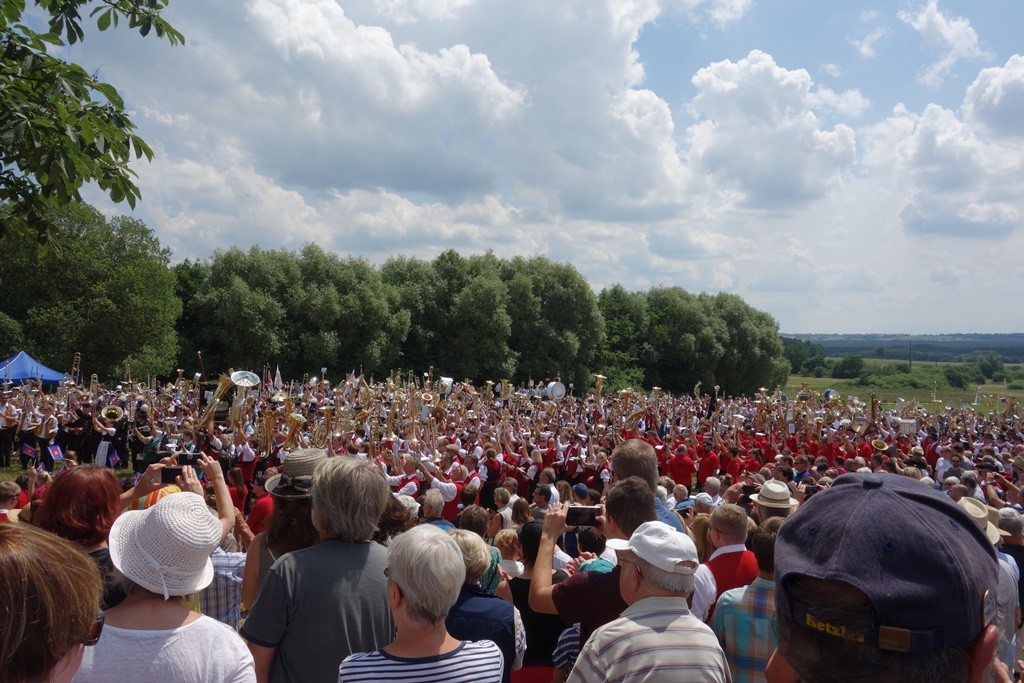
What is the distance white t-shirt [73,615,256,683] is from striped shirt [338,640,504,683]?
0.37m

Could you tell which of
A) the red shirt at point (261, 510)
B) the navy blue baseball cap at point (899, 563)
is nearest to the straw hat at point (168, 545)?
the navy blue baseball cap at point (899, 563)

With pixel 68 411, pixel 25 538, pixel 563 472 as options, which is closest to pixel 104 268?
pixel 68 411

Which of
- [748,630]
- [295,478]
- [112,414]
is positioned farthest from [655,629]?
[112,414]

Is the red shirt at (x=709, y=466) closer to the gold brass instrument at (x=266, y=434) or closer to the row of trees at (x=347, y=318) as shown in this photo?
the gold brass instrument at (x=266, y=434)

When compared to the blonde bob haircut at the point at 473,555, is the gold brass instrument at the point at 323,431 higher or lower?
lower

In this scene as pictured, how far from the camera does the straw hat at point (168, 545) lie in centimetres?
263

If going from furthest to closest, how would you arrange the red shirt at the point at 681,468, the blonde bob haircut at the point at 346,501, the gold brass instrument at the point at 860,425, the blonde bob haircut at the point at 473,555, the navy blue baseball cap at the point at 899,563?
the gold brass instrument at the point at 860,425 → the red shirt at the point at 681,468 → the blonde bob haircut at the point at 473,555 → the blonde bob haircut at the point at 346,501 → the navy blue baseball cap at the point at 899,563

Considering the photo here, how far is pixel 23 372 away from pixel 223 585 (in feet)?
97.9

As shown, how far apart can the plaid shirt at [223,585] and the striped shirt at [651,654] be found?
1.87m

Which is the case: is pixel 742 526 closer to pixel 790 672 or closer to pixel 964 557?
pixel 790 672

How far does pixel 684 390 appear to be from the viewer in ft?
200

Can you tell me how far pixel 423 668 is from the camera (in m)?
2.81

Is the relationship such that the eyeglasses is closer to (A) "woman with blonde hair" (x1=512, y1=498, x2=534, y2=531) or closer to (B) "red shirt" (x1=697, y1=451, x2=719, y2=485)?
(A) "woman with blonde hair" (x1=512, y1=498, x2=534, y2=531)

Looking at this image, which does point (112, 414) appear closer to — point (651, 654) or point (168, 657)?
point (168, 657)
